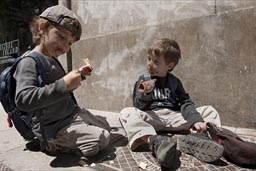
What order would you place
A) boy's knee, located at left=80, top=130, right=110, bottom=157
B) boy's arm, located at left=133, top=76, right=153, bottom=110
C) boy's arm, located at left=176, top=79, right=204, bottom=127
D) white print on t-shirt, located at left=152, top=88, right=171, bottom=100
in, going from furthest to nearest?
white print on t-shirt, located at left=152, top=88, right=171, bottom=100 → boy's arm, located at left=133, top=76, right=153, bottom=110 → boy's arm, located at left=176, top=79, right=204, bottom=127 → boy's knee, located at left=80, top=130, right=110, bottom=157

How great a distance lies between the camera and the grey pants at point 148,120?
2305 mm

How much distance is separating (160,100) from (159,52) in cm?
44

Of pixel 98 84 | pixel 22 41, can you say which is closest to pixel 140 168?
pixel 98 84

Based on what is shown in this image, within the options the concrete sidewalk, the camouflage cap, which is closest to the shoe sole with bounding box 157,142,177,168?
the concrete sidewalk

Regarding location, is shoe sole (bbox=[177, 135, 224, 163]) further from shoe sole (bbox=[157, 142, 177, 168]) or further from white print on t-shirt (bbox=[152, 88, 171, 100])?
white print on t-shirt (bbox=[152, 88, 171, 100])

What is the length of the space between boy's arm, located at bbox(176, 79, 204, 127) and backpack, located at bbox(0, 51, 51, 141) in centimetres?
119

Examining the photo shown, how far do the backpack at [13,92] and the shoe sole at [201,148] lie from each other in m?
1.12

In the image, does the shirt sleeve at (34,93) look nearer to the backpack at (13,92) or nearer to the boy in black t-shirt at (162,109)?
the backpack at (13,92)

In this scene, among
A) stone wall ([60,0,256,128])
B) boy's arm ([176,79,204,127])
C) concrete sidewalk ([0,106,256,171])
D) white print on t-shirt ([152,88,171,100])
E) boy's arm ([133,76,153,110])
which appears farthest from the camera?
stone wall ([60,0,256,128])

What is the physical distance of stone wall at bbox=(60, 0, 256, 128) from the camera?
282 centimetres

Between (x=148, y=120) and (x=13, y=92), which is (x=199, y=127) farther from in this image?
(x=13, y=92)

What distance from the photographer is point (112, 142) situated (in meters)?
2.57

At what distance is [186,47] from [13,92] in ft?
6.02

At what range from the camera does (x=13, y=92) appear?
218 centimetres
